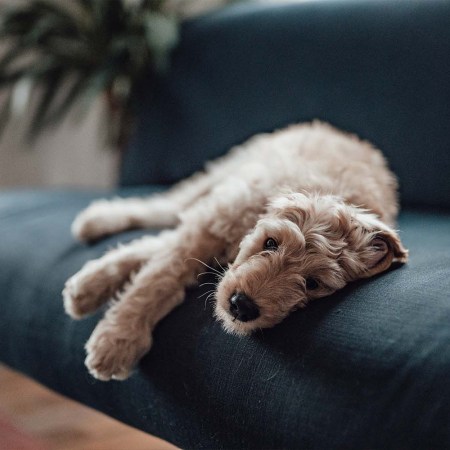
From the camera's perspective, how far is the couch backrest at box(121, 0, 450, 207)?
222cm

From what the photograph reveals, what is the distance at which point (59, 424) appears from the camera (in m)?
2.35

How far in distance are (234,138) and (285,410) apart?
1.68 meters

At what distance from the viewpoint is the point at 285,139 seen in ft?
7.12

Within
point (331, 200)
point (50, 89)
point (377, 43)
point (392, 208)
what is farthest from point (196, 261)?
point (50, 89)

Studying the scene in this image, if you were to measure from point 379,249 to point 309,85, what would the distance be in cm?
120

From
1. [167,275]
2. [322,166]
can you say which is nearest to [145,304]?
[167,275]

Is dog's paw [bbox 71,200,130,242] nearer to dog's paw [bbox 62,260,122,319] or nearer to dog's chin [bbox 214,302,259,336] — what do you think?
dog's paw [bbox 62,260,122,319]

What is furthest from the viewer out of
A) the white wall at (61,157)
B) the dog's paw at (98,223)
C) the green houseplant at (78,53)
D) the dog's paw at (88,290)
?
the white wall at (61,157)

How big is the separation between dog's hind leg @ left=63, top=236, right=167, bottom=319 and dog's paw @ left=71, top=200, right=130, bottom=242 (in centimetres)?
21

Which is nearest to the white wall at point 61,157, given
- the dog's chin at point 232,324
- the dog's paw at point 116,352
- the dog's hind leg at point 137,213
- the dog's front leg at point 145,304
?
the dog's hind leg at point 137,213

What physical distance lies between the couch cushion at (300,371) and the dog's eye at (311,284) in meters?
0.05

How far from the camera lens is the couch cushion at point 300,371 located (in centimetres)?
106

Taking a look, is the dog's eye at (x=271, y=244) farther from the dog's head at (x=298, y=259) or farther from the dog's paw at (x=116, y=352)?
the dog's paw at (x=116, y=352)

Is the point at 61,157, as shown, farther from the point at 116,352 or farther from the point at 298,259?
the point at 298,259
